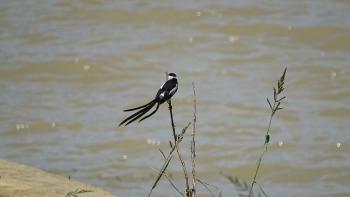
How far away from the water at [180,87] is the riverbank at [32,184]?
170 cm

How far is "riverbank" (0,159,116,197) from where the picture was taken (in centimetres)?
364

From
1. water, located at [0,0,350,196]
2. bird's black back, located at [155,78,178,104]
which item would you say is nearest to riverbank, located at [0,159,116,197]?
bird's black back, located at [155,78,178,104]

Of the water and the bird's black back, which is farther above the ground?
the bird's black back

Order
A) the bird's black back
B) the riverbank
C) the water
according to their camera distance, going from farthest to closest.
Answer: the water → the riverbank → the bird's black back

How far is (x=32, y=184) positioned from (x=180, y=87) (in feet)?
16.6

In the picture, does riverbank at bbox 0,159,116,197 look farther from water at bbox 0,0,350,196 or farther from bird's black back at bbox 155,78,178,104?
water at bbox 0,0,350,196

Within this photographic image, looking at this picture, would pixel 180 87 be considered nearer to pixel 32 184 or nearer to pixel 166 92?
pixel 32 184

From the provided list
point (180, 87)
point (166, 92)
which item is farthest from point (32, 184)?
point (180, 87)

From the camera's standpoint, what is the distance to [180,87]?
29.1ft

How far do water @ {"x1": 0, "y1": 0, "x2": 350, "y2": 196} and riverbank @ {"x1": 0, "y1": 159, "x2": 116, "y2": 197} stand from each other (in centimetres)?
170

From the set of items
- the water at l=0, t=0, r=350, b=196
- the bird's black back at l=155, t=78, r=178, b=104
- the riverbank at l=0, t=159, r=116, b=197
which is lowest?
the water at l=0, t=0, r=350, b=196

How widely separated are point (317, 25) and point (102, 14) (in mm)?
3234

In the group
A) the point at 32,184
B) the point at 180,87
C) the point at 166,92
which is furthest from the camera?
the point at 180,87

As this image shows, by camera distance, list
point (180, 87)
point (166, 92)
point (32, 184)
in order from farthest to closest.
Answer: point (180, 87) → point (32, 184) → point (166, 92)
